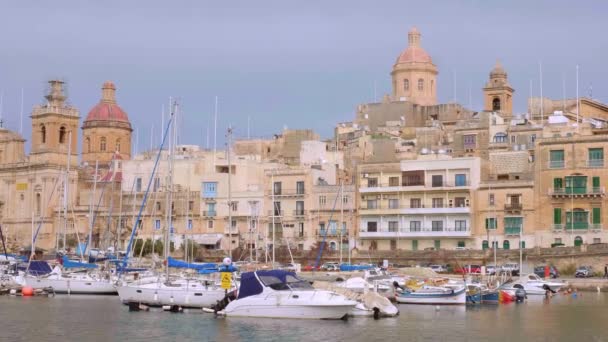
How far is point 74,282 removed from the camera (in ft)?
206

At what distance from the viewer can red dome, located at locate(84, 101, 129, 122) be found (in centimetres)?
11131

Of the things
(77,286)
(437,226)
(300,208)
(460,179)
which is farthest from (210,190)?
(77,286)

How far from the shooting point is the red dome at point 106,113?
11131 centimetres

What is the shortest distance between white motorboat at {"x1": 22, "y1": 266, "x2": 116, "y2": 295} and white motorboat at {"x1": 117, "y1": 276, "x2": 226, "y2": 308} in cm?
1095

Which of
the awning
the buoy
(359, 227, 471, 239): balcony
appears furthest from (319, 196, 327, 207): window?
the buoy

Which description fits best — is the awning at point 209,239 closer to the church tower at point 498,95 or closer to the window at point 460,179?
the window at point 460,179

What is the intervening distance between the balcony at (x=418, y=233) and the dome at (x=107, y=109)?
39.9 meters

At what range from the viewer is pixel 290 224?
8450 cm

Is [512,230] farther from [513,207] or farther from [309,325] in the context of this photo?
[309,325]

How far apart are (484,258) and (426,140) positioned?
2262cm

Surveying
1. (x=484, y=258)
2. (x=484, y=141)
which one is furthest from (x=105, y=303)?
(x=484, y=141)

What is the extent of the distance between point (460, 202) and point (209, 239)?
814 inches

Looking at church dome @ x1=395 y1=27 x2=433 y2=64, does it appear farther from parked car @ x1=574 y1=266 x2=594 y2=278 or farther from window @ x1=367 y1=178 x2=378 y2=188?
parked car @ x1=574 y1=266 x2=594 y2=278

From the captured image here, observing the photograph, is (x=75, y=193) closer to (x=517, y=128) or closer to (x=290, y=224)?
(x=290, y=224)
